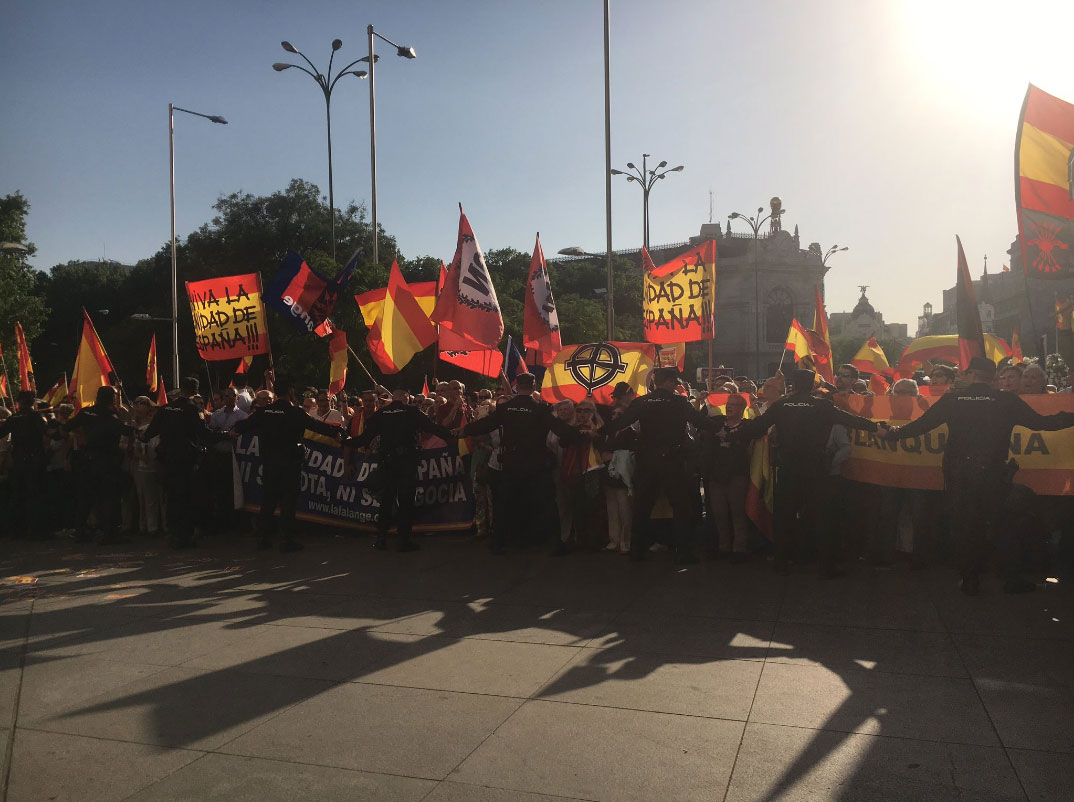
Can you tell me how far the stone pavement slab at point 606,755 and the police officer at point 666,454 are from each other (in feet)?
12.8

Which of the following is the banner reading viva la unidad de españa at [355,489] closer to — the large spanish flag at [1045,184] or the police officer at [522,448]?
the police officer at [522,448]

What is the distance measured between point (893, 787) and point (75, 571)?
7.50 meters

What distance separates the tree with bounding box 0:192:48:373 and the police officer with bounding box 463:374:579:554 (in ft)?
96.9

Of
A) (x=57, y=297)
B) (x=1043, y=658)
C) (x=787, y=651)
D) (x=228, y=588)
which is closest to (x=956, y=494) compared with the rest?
(x=1043, y=658)

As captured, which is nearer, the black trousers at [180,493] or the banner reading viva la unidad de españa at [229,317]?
the black trousers at [180,493]

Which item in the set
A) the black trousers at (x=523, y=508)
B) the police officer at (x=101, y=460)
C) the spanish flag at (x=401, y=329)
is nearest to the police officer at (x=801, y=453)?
the black trousers at (x=523, y=508)

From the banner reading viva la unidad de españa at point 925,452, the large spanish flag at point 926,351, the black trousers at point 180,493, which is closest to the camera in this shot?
the banner reading viva la unidad de españa at point 925,452

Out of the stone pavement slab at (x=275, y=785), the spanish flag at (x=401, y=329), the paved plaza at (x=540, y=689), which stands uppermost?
the spanish flag at (x=401, y=329)

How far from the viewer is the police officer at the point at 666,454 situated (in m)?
8.21

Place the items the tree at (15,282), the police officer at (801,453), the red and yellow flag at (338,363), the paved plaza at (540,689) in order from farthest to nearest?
the tree at (15,282), the red and yellow flag at (338,363), the police officer at (801,453), the paved plaza at (540,689)

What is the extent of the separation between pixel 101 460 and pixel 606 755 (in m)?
8.17

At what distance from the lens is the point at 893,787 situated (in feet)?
11.7

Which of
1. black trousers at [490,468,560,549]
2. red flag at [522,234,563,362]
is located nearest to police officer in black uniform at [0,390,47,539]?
black trousers at [490,468,560,549]

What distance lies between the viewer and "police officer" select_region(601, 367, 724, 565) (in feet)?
26.9
